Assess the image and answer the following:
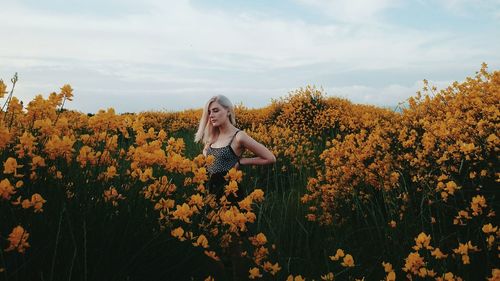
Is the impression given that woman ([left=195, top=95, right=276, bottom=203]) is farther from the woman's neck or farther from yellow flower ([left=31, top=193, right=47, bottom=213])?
yellow flower ([left=31, top=193, right=47, bottom=213])

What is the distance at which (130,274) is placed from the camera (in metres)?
2.48

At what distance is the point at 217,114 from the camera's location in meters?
4.17

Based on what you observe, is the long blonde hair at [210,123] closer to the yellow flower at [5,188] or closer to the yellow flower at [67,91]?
the yellow flower at [67,91]

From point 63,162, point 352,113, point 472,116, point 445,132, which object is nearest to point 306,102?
point 352,113

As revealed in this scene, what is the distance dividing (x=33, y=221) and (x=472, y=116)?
181 inches

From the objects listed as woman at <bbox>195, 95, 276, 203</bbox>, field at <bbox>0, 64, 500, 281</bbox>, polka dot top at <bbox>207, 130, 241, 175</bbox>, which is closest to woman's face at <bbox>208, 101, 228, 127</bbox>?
woman at <bbox>195, 95, 276, 203</bbox>

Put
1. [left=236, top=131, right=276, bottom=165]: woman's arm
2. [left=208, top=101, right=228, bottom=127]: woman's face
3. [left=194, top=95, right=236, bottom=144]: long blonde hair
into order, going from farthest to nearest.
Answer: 1. [left=194, top=95, right=236, bottom=144]: long blonde hair
2. [left=208, top=101, right=228, bottom=127]: woman's face
3. [left=236, top=131, right=276, bottom=165]: woman's arm

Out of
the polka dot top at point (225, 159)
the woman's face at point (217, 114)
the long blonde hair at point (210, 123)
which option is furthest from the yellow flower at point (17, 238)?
the long blonde hair at point (210, 123)

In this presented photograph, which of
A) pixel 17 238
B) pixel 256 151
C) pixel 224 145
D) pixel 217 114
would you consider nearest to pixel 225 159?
pixel 224 145

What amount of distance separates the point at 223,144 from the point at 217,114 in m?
0.28

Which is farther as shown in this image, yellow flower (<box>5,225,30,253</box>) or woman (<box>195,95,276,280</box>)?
woman (<box>195,95,276,280</box>)

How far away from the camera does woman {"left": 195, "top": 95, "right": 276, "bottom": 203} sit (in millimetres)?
4023


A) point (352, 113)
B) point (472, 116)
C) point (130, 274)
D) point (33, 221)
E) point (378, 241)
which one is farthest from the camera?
point (352, 113)

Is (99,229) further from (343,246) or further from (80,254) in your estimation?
(343,246)
